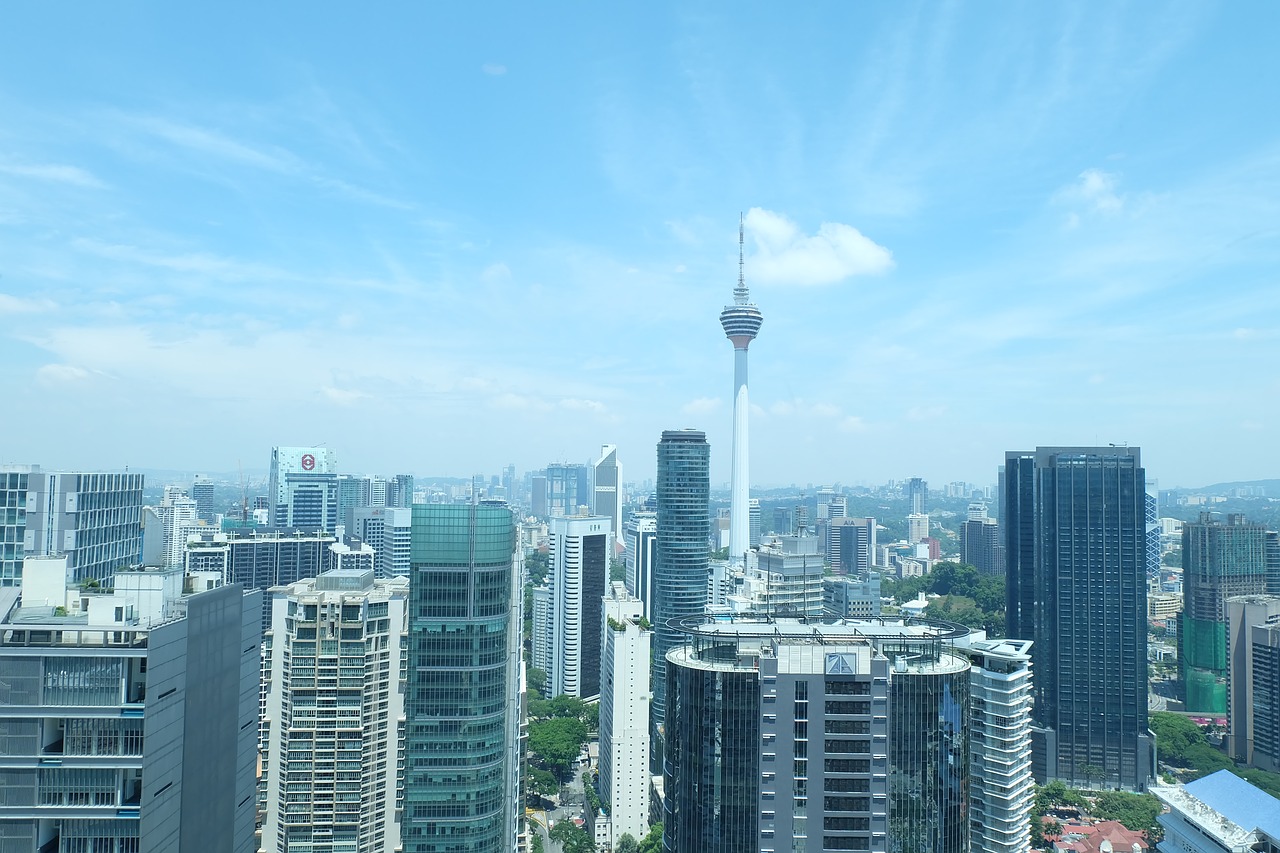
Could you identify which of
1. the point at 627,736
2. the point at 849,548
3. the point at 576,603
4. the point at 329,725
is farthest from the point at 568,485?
the point at 329,725

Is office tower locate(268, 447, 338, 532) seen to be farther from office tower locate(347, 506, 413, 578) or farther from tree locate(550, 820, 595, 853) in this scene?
tree locate(550, 820, 595, 853)

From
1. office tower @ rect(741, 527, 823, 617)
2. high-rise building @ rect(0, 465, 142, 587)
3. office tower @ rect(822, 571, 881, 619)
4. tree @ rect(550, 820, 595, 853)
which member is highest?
high-rise building @ rect(0, 465, 142, 587)

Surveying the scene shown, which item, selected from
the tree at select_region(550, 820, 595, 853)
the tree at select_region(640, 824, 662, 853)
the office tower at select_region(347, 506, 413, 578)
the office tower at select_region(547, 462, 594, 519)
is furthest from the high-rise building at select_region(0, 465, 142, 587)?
the office tower at select_region(547, 462, 594, 519)

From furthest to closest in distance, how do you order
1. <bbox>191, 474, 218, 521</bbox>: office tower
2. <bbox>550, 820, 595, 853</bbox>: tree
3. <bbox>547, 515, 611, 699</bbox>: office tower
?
<bbox>191, 474, 218, 521</bbox>: office tower, <bbox>547, 515, 611, 699</bbox>: office tower, <bbox>550, 820, 595, 853</bbox>: tree

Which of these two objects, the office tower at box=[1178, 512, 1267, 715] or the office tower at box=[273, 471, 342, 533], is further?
the office tower at box=[273, 471, 342, 533]

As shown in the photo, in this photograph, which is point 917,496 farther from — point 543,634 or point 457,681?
point 457,681

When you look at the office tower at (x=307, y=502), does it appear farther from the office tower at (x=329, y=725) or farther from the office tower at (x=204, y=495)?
the office tower at (x=329, y=725)
